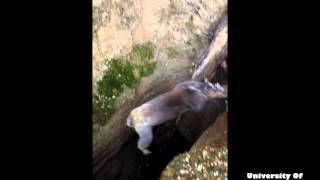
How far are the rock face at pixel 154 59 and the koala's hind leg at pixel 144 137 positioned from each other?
2 cm

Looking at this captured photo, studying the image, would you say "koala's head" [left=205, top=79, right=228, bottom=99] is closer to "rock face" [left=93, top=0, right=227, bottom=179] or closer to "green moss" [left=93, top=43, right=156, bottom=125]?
"rock face" [left=93, top=0, right=227, bottom=179]

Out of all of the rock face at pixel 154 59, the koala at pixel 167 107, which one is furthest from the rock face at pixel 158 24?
the koala at pixel 167 107

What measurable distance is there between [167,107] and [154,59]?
0.78ft

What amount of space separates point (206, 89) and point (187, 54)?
0.19 m

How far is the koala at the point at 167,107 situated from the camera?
89.1 inches

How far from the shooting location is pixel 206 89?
7.51 ft

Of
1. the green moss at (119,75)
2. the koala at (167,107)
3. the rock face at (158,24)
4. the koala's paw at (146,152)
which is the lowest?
the koala's paw at (146,152)

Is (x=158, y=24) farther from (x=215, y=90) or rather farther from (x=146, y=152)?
(x=146, y=152)

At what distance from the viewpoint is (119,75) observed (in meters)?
2.26

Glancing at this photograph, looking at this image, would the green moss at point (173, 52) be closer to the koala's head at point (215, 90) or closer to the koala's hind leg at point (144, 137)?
the koala's head at point (215, 90)

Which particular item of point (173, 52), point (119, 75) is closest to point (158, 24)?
point (173, 52)

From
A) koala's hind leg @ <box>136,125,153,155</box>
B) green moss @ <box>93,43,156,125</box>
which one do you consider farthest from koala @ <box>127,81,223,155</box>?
green moss @ <box>93,43,156,125</box>

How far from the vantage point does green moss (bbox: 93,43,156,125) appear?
88.6 inches
